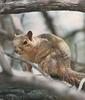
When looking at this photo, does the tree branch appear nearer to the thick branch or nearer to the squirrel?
the thick branch

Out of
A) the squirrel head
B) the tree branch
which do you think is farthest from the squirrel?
the tree branch

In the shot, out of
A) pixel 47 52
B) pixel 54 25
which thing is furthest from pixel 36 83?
pixel 54 25

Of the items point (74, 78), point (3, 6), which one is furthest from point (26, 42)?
point (3, 6)

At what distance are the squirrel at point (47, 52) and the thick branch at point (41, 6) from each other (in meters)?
0.49

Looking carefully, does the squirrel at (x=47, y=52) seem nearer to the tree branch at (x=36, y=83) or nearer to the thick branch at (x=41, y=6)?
the thick branch at (x=41, y=6)

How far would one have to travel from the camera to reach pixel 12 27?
2.94 meters

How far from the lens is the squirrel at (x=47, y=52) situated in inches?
84.0

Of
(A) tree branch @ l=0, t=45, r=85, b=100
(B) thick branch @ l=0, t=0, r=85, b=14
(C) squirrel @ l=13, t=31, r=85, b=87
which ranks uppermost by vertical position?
(B) thick branch @ l=0, t=0, r=85, b=14

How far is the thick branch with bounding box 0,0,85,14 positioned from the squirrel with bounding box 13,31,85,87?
0.49m

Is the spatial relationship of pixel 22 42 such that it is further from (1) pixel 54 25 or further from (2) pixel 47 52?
(1) pixel 54 25

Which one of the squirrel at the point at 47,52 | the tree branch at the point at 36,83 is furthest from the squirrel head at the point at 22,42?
the tree branch at the point at 36,83

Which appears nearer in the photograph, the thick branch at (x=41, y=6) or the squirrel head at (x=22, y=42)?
the thick branch at (x=41, y=6)

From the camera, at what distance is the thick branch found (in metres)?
1.63

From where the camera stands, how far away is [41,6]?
5.40 feet
